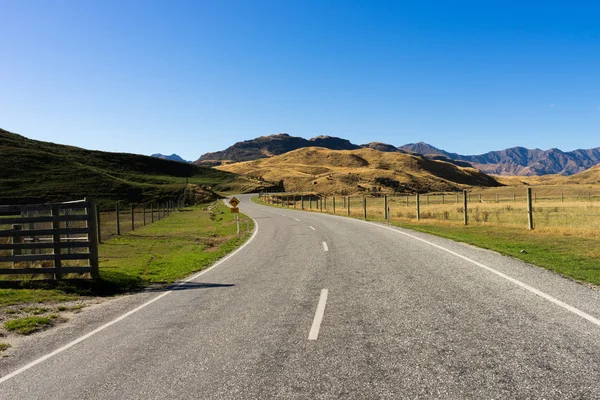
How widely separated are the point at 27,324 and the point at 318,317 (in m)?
5.15

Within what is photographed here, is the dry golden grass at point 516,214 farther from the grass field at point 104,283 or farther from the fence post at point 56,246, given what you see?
the fence post at point 56,246

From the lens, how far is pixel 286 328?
5.82 meters

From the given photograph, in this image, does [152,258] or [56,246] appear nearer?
[56,246]

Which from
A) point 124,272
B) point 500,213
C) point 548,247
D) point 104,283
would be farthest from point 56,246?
point 500,213

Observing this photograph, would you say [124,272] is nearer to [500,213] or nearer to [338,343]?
[338,343]

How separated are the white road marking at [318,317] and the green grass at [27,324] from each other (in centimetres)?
479

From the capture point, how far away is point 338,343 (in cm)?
512

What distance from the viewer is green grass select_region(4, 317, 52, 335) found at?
671 cm

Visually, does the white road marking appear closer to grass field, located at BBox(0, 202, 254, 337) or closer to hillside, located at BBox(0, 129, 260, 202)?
grass field, located at BBox(0, 202, 254, 337)

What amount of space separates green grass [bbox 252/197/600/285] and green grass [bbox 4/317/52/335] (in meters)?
10.7

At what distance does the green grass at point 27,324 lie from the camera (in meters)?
6.71

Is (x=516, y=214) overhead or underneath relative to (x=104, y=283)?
underneath

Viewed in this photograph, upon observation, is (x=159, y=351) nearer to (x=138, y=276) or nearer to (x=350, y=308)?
(x=350, y=308)

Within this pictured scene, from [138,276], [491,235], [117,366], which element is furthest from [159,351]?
[491,235]
